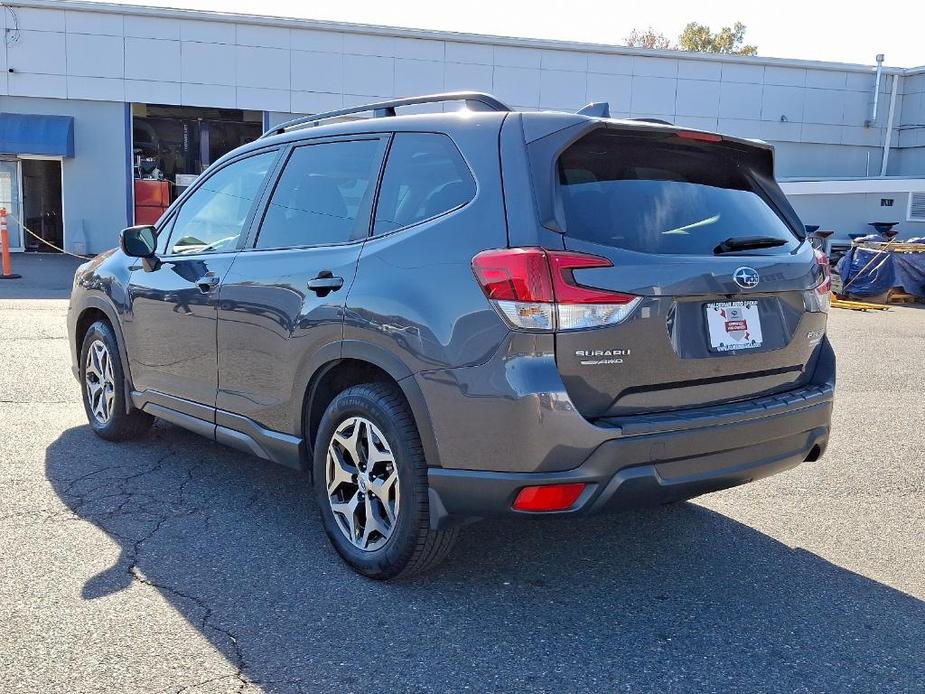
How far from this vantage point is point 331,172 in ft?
13.4

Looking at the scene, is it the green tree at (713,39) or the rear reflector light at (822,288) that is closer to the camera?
the rear reflector light at (822,288)

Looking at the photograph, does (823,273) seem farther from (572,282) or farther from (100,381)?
(100,381)

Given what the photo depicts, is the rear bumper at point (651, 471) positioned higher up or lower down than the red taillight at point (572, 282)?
lower down

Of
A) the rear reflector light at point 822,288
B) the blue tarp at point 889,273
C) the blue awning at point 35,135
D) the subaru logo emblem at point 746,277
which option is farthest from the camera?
the blue awning at point 35,135

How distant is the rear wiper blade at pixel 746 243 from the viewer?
135 inches

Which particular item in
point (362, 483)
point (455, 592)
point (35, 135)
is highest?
point (35, 135)

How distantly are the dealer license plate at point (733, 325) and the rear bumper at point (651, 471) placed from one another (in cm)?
26

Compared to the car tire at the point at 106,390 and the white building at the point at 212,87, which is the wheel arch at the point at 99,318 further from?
the white building at the point at 212,87

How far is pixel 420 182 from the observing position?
3.59 m

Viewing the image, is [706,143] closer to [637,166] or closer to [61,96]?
[637,166]

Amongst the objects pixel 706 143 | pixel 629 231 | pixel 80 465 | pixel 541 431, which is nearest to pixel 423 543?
pixel 541 431

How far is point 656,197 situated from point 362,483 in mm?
1644

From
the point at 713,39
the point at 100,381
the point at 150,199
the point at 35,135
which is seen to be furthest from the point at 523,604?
the point at 713,39

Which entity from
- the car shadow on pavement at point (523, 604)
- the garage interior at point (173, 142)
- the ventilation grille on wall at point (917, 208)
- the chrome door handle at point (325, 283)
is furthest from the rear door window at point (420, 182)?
the ventilation grille on wall at point (917, 208)
